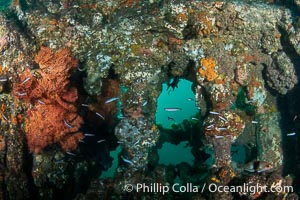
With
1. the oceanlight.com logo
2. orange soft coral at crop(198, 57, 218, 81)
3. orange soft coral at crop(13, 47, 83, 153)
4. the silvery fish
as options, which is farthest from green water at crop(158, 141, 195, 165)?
the oceanlight.com logo

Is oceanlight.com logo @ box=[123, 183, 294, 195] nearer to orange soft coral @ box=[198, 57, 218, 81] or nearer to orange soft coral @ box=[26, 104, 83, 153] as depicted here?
orange soft coral @ box=[26, 104, 83, 153]

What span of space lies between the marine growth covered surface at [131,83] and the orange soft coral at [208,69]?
26 millimetres

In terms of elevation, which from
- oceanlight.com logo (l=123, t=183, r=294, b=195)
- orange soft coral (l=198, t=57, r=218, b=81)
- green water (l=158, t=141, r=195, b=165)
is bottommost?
green water (l=158, t=141, r=195, b=165)

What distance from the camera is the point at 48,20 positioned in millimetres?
8367

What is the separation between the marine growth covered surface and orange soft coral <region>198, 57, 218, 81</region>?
3cm

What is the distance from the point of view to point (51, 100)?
310 inches

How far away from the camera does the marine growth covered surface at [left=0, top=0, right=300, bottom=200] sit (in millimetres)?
7207

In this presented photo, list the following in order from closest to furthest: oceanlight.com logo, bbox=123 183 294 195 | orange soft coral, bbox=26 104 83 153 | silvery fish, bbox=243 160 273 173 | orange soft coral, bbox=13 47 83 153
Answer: oceanlight.com logo, bbox=123 183 294 195, silvery fish, bbox=243 160 273 173, orange soft coral, bbox=13 47 83 153, orange soft coral, bbox=26 104 83 153

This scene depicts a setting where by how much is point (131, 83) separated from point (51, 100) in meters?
2.12

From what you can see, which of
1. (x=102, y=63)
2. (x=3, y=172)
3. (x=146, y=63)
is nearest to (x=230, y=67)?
(x=146, y=63)

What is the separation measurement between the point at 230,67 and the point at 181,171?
3880mm

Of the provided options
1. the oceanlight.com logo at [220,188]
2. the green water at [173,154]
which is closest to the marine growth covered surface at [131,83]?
the oceanlight.com logo at [220,188]

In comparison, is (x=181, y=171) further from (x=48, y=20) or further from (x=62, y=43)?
(x=48, y=20)

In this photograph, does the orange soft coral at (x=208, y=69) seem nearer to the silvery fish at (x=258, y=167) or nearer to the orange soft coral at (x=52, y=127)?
the silvery fish at (x=258, y=167)
